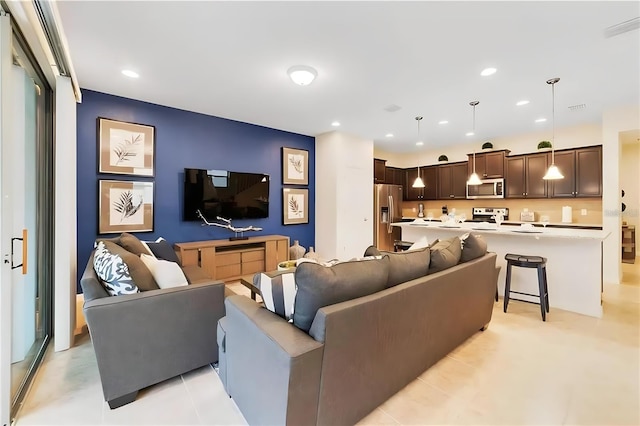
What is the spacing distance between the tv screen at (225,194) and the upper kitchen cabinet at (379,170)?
284cm

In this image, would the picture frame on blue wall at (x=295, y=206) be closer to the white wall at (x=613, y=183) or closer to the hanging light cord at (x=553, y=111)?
the hanging light cord at (x=553, y=111)

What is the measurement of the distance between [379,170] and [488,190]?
7.78 feet

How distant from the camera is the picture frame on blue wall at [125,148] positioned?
146 inches

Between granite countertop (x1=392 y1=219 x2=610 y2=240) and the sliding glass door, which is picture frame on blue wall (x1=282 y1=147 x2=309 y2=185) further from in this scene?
the sliding glass door

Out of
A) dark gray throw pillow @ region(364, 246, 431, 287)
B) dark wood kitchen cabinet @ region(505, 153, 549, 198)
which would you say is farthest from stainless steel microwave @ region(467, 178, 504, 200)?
dark gray throw pillow @ region(364, 246, 431, 287)

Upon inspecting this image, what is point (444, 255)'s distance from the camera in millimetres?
2178

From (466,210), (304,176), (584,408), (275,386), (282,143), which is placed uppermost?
(282,143)

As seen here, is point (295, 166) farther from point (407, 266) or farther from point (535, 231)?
point (407, 266)

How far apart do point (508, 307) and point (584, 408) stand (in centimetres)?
179

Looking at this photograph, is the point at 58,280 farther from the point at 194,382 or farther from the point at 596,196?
the point at 596,196

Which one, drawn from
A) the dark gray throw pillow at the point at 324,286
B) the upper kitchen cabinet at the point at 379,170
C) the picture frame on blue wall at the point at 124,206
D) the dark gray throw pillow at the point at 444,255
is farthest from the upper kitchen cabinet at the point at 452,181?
the picture frame on blue wall at the point at 124,206

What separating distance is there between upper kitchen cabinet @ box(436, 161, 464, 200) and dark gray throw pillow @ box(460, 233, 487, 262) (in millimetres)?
4547

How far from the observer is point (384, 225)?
6660 millimetres

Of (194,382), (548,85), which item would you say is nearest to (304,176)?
(548,85)
